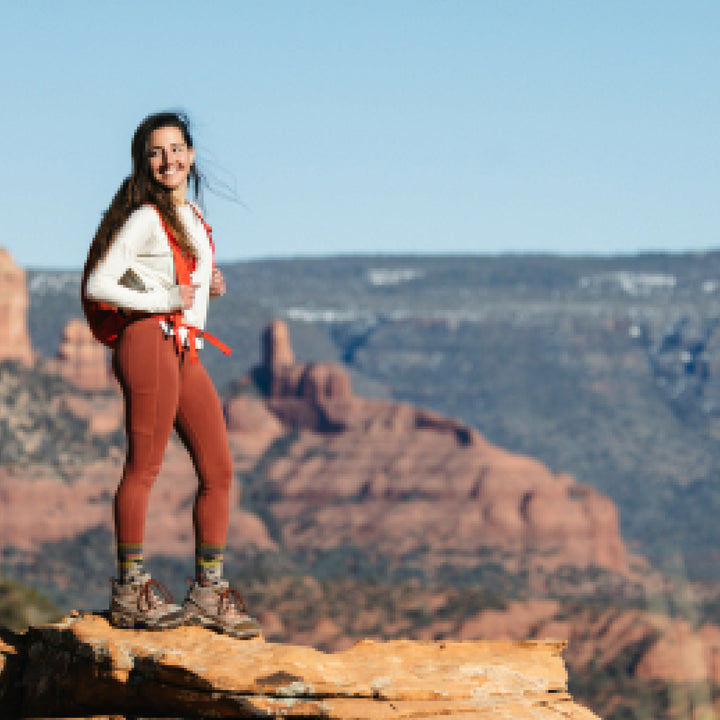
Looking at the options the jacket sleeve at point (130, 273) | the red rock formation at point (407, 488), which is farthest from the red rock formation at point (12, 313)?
the jacket sleeve at point (130, 273)

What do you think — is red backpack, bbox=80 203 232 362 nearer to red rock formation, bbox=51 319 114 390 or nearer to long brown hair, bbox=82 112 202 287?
long brown hair, bbox=82 112 202 287

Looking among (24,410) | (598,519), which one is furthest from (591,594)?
(24,410)

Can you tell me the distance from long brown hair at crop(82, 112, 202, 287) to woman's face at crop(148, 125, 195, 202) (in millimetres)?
35

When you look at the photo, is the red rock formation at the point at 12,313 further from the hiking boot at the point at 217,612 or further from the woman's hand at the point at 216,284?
the hiking boot at the point at 217,612

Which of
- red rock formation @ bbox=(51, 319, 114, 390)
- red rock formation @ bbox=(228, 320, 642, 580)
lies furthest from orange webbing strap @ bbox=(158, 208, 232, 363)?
red rock formation @ bbox=(51, 319, 114, 390)

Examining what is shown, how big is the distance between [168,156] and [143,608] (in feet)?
8.19

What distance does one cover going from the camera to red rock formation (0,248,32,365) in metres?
117

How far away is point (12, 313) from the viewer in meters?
118

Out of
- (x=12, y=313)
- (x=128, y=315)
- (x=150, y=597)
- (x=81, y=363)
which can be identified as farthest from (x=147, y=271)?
(x=81, y=363)

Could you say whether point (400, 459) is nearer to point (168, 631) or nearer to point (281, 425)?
point (281, 425)

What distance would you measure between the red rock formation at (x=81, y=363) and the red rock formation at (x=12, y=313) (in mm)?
6588

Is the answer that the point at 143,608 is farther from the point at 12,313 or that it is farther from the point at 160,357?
the point at 12,313

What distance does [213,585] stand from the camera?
27.7 feet

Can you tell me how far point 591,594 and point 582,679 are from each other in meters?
46.2
